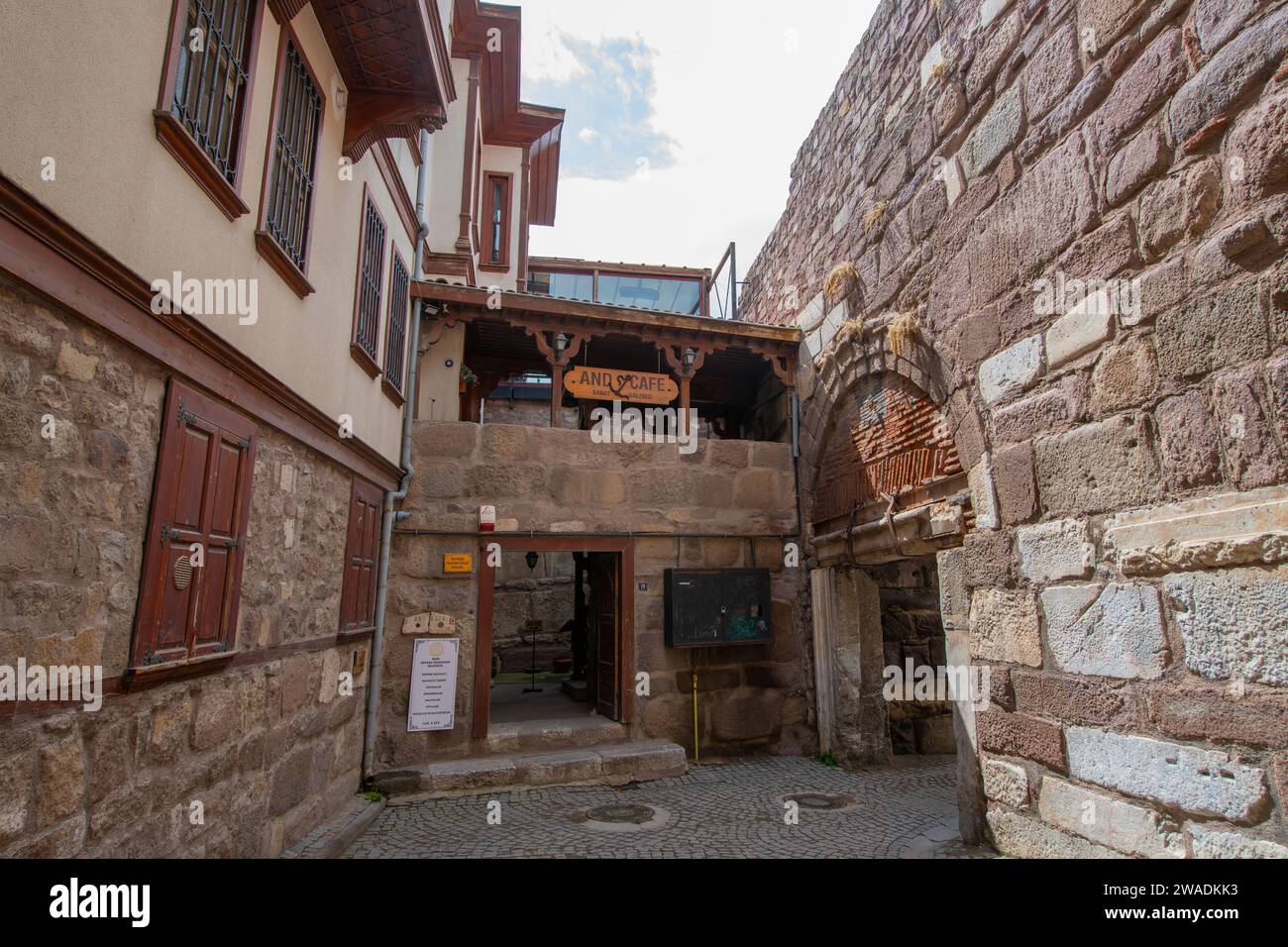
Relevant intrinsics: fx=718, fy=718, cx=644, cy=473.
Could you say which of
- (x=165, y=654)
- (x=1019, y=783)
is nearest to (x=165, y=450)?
(x=165, y=654)

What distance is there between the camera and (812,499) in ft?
24.2

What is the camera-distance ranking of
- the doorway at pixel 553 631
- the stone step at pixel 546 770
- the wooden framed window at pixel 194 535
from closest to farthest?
the wooden framed window at pixel 194 535, the stone step at pixel 546 770, the doorway at pixel 553 631

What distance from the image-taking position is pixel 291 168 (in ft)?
13.8

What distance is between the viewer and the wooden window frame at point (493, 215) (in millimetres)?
11078

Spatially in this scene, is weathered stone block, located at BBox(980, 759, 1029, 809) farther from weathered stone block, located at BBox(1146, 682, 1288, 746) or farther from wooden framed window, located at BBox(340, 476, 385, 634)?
wooden framed window, located at BBox(340, 476, 385, 634)

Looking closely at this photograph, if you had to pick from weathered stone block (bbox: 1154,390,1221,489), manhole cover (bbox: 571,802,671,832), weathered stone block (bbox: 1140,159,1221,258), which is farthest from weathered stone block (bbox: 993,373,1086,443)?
manhole cover (bbox: 571,802,671,832)

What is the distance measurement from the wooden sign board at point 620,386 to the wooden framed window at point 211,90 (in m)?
4.20

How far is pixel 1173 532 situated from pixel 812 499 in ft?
14.3

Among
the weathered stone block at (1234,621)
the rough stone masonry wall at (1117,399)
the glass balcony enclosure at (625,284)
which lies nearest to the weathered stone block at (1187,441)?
the rough stone masonry wall at (1117,399)

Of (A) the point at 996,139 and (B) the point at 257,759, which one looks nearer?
(B) the point at 257,759

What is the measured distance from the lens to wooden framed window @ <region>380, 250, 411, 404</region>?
6258 mm

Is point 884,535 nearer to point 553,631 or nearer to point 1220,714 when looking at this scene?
point 1220,714

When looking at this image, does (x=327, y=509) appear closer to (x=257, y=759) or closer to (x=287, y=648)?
(x=287, y=648)

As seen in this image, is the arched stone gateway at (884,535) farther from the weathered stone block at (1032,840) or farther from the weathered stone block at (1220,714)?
the weathered stone block at (1220,714)
